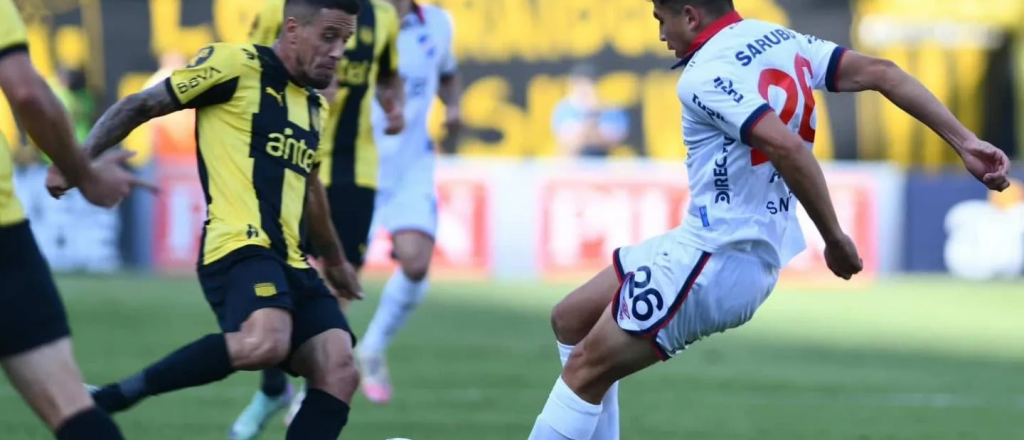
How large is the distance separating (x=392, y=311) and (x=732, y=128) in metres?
4.69

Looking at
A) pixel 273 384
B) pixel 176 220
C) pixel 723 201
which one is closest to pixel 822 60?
pixel 723 201

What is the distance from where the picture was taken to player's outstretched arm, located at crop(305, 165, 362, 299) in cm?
661

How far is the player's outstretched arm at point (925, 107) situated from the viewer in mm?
5578

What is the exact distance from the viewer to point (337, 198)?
29.5 feet

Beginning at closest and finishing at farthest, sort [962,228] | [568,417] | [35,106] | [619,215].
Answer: [35,106], [568,417], [619,215], [962,228]

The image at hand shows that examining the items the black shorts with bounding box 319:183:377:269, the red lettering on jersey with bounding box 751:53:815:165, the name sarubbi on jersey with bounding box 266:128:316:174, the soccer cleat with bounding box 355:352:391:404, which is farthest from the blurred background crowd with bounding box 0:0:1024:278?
the red lettering on jersey with bounding box 751:53:815:165

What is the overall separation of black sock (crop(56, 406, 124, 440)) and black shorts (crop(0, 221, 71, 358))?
23 centimetres

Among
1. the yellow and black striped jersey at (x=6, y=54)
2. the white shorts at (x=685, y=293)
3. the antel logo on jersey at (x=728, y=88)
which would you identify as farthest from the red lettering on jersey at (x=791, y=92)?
the yellow and black striped jersey at (x=6, y=54)

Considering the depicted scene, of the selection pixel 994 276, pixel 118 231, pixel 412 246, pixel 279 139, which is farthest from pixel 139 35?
pixel 279 139

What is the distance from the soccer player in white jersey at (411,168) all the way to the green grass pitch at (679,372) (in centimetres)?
53

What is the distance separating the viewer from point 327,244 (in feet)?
22.0

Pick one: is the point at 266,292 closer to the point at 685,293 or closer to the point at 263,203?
the point at 263,203

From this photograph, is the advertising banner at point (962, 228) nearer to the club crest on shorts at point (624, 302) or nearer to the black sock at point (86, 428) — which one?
the club crest on shorts at point (624, 302)

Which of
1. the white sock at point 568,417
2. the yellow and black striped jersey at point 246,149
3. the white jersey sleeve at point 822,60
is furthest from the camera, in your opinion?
the yellow and black striped jersey at point 246,149
